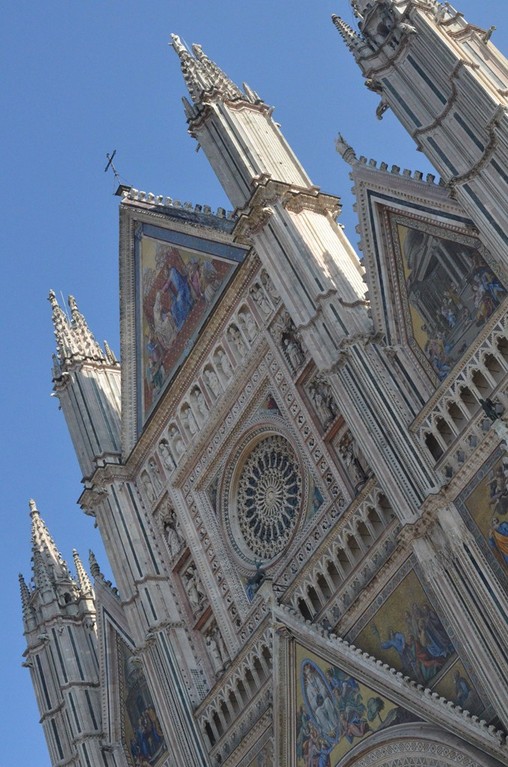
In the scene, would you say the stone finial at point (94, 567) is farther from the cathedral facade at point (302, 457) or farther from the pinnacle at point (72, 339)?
the pinnacle at point (72, 339)

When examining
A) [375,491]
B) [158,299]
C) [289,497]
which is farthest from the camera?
[158,299]

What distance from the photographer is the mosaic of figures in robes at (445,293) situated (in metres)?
15.8

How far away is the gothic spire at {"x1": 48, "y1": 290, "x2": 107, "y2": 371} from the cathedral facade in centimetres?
28

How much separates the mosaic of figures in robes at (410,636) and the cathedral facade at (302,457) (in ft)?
0.10

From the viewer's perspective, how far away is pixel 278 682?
17.2 m

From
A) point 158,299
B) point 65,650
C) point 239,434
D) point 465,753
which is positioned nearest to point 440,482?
point 465,753

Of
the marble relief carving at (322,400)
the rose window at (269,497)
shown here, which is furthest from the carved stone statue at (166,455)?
the marble relief carving at (322,400)

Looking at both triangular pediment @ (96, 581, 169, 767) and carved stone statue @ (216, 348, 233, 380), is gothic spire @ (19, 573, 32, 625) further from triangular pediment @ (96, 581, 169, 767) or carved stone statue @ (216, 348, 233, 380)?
carved stone statue @ (216, 348, 233, 380)

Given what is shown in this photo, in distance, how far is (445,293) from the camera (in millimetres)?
16453

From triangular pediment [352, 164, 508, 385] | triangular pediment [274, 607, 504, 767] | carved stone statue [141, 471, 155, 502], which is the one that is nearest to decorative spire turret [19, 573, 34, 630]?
carved stone statue [141, 471, 155, 502]

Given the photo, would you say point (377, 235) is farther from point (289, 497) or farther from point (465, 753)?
point (465, 753)

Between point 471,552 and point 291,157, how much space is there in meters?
8.83

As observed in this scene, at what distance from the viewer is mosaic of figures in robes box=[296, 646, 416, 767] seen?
15.8 meters

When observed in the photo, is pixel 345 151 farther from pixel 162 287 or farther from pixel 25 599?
pixel 25 599
